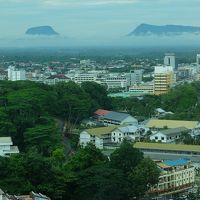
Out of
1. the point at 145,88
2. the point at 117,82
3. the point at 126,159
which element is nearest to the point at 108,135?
the point at 126,159

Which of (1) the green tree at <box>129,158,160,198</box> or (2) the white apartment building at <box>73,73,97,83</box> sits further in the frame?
(2) the white apartment building at <box>73,73,97,83</box>

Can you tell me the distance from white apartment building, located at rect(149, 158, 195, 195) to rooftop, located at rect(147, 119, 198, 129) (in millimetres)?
8690

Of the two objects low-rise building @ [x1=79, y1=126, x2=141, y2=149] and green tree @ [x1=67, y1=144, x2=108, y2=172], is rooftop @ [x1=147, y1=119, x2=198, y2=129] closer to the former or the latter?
low-rise building @ [x1=79, y1=126, x2=141, y2=149]

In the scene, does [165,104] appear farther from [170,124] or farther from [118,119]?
[170,124]

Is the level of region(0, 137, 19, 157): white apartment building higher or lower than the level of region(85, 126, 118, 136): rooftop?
higher

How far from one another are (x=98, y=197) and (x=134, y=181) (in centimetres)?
162

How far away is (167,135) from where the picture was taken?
29250mm

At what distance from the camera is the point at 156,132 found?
1166 inches

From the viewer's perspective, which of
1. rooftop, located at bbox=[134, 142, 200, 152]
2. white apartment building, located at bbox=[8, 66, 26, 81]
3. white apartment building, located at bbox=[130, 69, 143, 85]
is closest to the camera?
rooftop, located at bbox=[134, 142, 200, 152]

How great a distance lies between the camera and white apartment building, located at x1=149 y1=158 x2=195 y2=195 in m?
20.7

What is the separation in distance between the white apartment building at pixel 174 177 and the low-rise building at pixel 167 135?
6432 mm

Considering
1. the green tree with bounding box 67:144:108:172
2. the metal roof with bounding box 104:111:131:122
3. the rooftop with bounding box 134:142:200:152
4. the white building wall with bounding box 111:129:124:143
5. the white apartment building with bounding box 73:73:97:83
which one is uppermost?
the green tree with bounding box 67:144:108:172

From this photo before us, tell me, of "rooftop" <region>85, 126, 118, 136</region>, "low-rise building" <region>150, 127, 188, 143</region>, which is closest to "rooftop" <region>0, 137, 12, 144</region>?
"rooftop" <region>85, 126, 118, 136</region>

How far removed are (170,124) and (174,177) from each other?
10780mm
